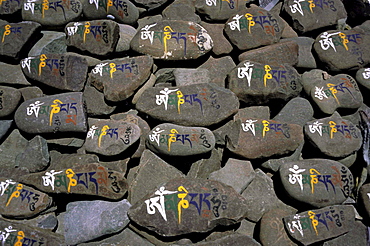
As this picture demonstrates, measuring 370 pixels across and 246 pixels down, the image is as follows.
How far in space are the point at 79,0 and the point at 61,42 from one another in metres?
0.54

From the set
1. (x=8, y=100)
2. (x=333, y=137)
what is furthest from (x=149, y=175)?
(x=333, y=137)

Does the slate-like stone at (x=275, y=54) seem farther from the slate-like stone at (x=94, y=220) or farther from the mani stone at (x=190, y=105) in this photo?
the slate-like stone at (x=94, y=220)

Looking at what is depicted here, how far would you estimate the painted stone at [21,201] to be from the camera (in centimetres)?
299

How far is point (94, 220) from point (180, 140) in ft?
3.28

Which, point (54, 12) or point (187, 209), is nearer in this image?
point (187, 209)

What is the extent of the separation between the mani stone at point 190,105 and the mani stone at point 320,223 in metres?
1.11

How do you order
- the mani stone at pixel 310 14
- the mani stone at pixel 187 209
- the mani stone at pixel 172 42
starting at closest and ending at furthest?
the mani stone at pixel 187 209, the mani stone at pixel 172 42, the mani stone at pixel 310 14

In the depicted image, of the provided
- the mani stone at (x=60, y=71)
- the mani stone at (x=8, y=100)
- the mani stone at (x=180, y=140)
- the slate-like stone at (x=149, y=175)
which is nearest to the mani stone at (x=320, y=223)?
the mani stone at (x=180, y=140)

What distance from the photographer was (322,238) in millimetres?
2934

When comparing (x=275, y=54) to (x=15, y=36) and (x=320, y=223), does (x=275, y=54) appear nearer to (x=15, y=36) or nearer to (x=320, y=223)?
(x=320, y=223)

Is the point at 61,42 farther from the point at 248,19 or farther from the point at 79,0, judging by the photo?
the point at 248,19

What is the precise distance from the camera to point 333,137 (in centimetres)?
329

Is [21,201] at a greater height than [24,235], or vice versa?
[21,201]

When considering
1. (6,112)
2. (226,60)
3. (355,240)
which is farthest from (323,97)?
(6,112)
